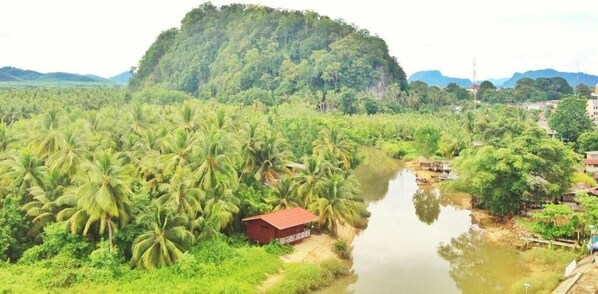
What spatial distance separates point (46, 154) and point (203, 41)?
99489 mm

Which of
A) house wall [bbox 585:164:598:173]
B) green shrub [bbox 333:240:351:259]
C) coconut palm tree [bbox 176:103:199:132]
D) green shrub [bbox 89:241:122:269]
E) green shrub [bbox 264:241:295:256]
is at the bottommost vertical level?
green shrub [bbox 333:240:351:259]

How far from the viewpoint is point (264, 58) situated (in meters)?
106

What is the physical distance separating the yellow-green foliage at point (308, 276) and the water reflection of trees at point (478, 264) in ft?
18.3

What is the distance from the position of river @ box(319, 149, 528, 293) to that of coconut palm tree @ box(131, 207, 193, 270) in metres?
6.75

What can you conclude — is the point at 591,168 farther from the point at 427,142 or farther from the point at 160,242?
the point at 160,242

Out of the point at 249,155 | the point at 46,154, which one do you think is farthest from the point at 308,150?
the point at 46,154

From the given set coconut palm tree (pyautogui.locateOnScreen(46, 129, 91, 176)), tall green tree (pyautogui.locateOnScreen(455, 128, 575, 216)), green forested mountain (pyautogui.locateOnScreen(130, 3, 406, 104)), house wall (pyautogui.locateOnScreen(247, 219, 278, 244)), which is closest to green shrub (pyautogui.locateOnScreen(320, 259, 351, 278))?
house wall (pyautogui.locateOnScreen(247, 219, 278, 244))

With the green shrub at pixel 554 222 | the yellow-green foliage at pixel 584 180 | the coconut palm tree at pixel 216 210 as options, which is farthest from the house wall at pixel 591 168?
the coconut palm tree at pixel 216 210

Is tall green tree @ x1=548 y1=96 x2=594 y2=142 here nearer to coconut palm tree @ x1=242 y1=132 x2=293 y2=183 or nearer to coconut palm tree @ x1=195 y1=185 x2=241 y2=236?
coconut palm tree @ x1=242 y1=132 x2=293 y2=183

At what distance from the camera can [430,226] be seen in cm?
3181

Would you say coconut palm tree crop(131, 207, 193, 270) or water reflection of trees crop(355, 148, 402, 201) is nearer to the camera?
coconut palm tree crop(131, 207, 193, 270)

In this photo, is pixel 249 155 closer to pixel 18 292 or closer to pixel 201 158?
pixel 201 158

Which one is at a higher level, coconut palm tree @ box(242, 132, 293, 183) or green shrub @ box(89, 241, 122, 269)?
coconut palm tree @ box(242, 132, 293, 183)

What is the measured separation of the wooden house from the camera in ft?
80.2
